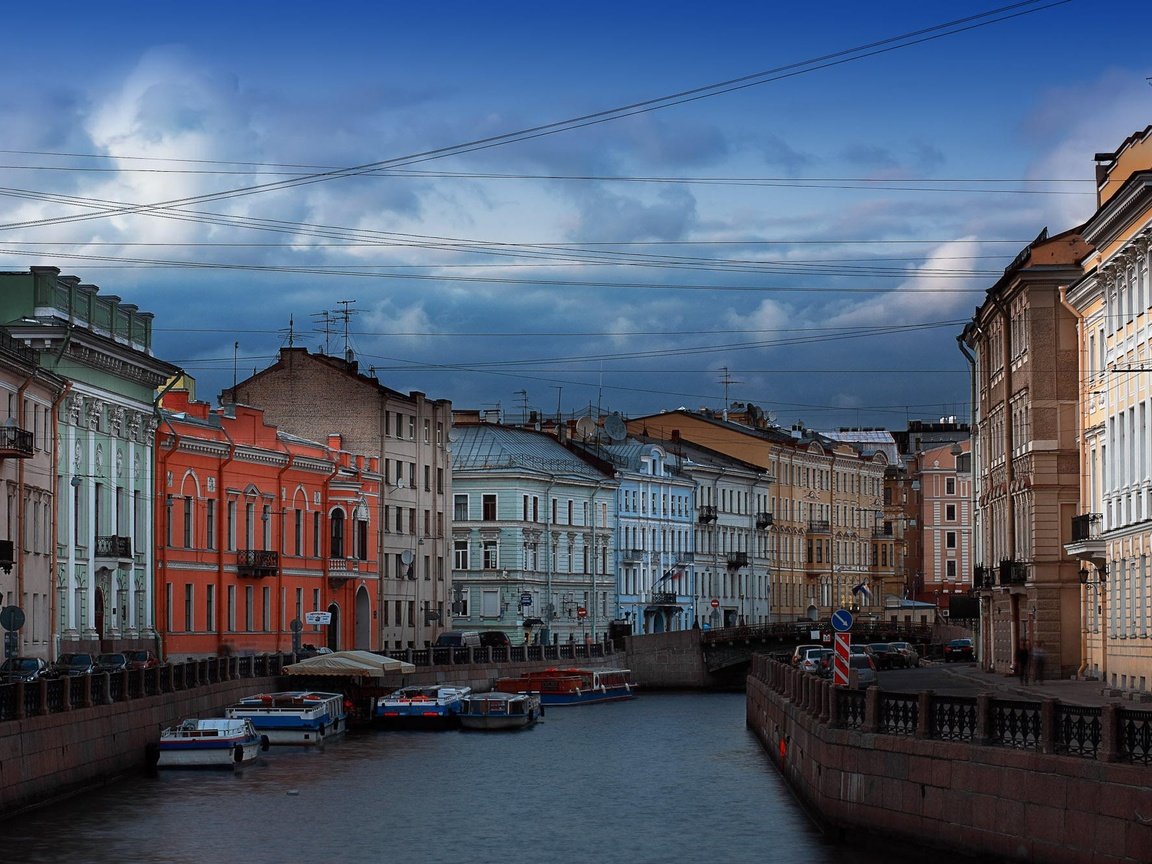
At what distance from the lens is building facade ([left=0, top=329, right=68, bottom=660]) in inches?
2035

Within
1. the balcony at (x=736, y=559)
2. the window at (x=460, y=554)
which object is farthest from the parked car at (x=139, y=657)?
the balcony at (x=736, y=559)

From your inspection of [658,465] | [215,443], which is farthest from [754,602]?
[215,443]

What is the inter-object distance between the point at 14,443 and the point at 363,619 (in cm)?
3633

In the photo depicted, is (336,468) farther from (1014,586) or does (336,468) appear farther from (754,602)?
(754,602)

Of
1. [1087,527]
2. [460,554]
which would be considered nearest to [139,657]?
[1087,527]

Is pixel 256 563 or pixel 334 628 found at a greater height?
pixel 256 563

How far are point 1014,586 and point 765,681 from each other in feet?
30.0

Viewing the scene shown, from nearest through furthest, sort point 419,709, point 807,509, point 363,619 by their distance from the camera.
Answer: point 419,709
point 363,619
point 807,509

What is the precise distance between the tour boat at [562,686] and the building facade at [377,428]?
11253mm

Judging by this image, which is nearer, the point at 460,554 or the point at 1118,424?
the point at 1118,424

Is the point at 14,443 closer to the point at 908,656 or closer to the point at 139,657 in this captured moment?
the point at 139,657

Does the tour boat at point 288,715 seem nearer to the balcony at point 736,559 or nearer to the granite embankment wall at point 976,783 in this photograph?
the granite embankment wall at point 976,783

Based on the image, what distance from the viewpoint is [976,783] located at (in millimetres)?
25516

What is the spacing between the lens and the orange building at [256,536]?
68438mm
